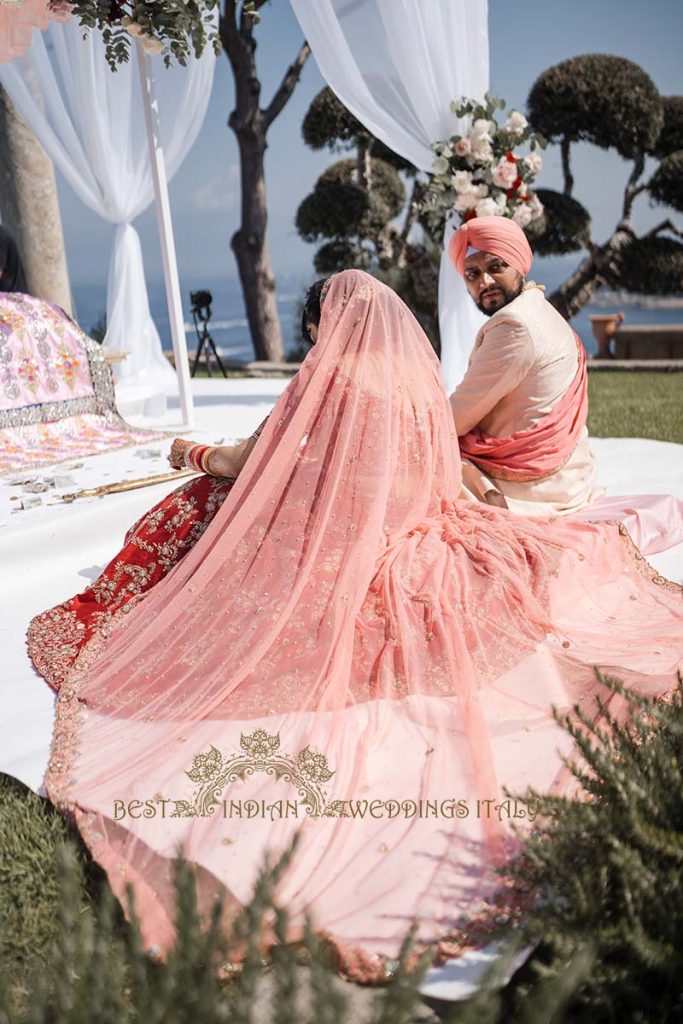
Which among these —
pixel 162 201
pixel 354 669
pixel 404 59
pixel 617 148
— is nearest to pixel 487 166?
pixel 404 59

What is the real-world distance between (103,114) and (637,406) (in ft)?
12.9

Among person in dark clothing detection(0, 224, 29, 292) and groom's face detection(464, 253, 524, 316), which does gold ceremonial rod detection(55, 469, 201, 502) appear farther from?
person in dark clothing detection(0, 224, 29, 292)

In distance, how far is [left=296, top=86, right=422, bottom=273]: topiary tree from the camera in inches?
443

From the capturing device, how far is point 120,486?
3.41m

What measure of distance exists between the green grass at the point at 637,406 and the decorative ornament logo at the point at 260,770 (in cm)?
377

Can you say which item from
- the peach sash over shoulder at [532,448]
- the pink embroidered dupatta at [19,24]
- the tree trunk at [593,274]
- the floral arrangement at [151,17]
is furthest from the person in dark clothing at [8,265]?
the tree trunk at [593,274]

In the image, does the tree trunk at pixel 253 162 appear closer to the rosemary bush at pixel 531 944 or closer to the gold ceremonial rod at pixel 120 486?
the gold ceremonial rod at pixel 120 486

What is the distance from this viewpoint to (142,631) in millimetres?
2084

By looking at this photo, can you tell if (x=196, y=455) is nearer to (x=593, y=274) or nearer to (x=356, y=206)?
(x=356, y=206)

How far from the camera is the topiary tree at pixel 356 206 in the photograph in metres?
11.2

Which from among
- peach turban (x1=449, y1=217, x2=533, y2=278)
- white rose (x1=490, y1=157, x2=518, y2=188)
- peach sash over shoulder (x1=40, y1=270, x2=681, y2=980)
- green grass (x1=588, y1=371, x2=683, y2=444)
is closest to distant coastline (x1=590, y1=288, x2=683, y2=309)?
green grass (x1=588, y1=371, x2=683, y2=444)

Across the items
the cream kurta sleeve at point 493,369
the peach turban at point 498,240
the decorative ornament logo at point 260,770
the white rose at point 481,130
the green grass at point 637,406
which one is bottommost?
the decorative ornament logo at point 260,770

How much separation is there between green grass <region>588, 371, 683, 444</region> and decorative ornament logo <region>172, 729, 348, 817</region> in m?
3.77

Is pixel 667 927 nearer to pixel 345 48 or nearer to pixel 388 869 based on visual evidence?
pixel 388 869
